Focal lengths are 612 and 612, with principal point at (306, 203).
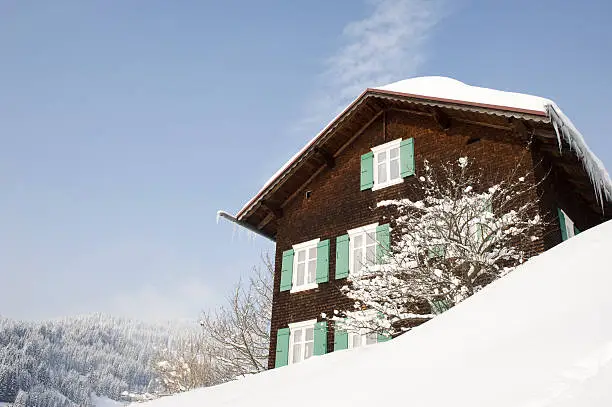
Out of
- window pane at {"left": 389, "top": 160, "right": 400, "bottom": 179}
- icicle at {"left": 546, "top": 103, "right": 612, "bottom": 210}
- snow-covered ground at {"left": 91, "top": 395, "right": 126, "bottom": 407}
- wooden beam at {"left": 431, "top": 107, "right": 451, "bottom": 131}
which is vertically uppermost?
snow-covered ground at {"left": 91, "top": 395, "right": 126, "bottom": 407}

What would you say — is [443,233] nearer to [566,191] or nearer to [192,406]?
[566,191]

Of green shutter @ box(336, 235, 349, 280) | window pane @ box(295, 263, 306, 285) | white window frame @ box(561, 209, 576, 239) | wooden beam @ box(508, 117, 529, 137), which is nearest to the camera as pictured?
wooden beam @ box(508, 117, 529, 137)

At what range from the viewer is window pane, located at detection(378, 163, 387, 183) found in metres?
16.0

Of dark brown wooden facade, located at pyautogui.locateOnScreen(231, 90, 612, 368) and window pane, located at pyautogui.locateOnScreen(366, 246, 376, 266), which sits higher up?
dark brown wooden facade, located at pyautogui.locateOnScreen(231, 90, 612, 368)

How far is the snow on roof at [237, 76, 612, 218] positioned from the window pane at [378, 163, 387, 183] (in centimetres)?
180

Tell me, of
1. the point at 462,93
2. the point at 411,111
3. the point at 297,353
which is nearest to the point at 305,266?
the point at 297,353

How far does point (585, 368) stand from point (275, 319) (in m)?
13.4

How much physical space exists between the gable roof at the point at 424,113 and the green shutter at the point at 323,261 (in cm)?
230

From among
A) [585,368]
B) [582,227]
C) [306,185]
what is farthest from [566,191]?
[585,368]

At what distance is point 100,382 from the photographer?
137250 mm

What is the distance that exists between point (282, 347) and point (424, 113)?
23.3 feet

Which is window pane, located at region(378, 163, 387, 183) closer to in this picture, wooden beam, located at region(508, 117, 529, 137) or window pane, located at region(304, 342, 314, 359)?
wooden beam, located at region(508, 117, 529, 137)

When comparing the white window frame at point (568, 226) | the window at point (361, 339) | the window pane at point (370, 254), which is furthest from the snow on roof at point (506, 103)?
the window at point (361, 339)

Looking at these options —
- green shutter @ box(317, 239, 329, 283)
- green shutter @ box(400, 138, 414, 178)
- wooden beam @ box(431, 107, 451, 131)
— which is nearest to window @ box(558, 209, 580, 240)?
wooden beam @ box(431, 107, 451, 131)
